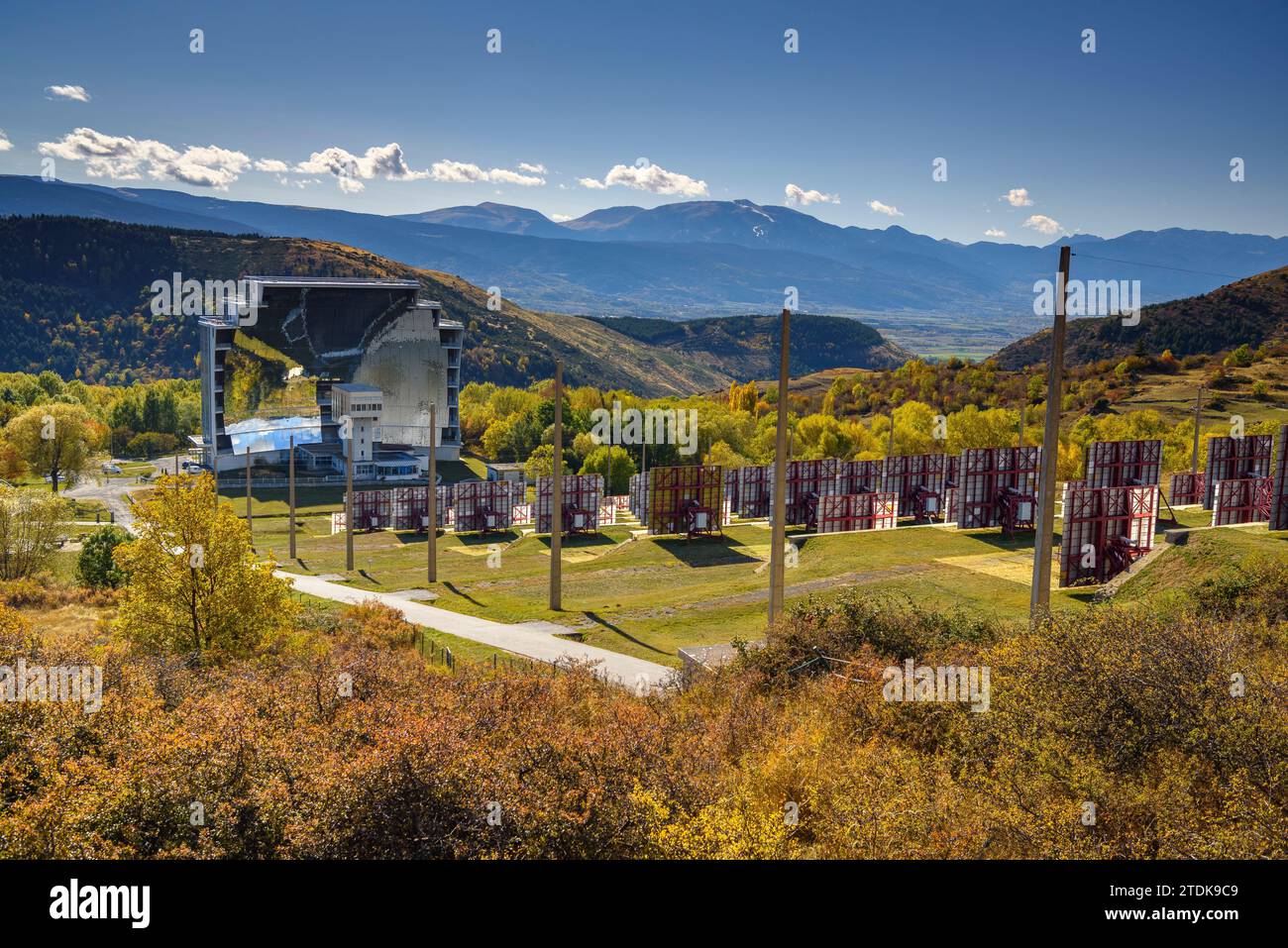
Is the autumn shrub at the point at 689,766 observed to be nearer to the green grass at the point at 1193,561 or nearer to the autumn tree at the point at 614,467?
the green grass at the point at 1193,561

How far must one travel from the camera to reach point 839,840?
11844 mm

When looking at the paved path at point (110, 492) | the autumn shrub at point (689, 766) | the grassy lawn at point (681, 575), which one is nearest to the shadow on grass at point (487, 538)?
the grassy lawn at point (681, 575)

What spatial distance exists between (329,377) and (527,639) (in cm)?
10373

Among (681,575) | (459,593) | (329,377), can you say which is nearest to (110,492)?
(329,377)

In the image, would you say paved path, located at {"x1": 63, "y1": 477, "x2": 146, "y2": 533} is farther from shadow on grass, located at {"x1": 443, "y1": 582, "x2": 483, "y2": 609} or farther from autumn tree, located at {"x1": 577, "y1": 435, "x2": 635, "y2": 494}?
shadow on grass, located at {"x1": 443, "y1": 582, "x2": 483, "y2": 609}

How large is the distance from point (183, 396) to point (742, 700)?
149m

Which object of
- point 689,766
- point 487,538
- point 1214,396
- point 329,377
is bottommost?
point 487,538

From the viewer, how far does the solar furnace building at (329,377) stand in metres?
118

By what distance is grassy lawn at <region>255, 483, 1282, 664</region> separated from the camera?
3303cm

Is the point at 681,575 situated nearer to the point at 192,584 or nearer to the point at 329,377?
the point at 192,584

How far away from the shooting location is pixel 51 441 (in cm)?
9844

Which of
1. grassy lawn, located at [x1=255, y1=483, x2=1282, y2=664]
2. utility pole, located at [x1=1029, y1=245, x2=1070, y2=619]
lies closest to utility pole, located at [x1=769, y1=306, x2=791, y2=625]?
grassy lawn, located at [x1=255, y1=483, x2=1282, y2=664]

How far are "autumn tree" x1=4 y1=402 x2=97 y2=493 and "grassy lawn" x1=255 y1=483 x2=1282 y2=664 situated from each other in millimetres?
49924
